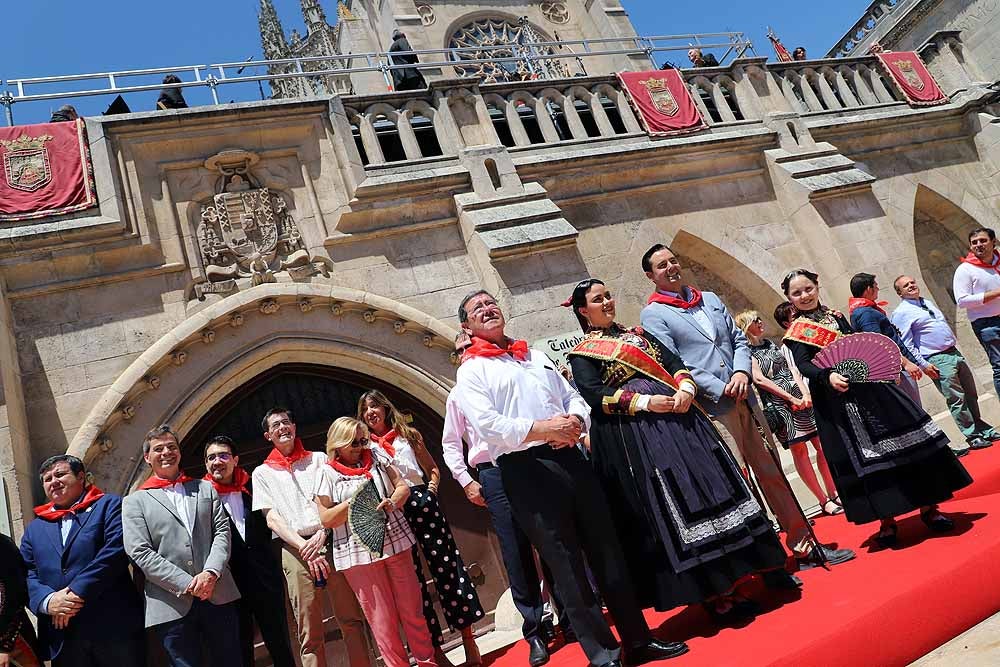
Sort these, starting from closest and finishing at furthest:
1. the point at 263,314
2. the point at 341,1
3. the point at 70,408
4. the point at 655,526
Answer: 1. the point at 655,526
2. the point at 70,408
3. the point at 263,314
4. the point at 341,1

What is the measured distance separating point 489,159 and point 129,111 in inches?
146

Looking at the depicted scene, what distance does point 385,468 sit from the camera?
4352mm

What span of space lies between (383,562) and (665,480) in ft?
5.94

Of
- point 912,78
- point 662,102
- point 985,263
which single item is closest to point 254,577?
point 985,263

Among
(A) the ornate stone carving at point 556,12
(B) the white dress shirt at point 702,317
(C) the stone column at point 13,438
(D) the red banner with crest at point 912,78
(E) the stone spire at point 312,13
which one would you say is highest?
(E) the stone spire at point 312,13

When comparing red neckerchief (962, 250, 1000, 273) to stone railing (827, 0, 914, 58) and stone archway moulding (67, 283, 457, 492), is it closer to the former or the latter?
stone archway moulding (67, 283, 457, 492)

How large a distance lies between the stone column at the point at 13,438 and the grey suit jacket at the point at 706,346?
15.2 feet

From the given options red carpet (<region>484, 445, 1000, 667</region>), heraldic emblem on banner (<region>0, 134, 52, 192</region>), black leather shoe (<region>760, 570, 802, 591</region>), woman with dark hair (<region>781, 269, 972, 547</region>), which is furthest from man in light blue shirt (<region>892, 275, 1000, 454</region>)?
heraldic emblem on banner (<region>0, 134, 52, 192</region>)

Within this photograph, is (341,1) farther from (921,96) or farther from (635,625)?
(635,625)

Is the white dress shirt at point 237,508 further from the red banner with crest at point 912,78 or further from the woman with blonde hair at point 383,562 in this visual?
the red banner with crest at point 912,78

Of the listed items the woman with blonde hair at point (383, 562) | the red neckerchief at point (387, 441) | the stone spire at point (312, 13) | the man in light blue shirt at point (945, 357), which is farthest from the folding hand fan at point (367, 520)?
the stone spire at point (312, 13)

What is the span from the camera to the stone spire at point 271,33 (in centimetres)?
3784

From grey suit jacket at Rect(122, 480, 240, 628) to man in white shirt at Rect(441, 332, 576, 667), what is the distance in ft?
4.63

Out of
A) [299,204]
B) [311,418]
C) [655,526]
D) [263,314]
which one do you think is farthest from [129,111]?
[655,526]
